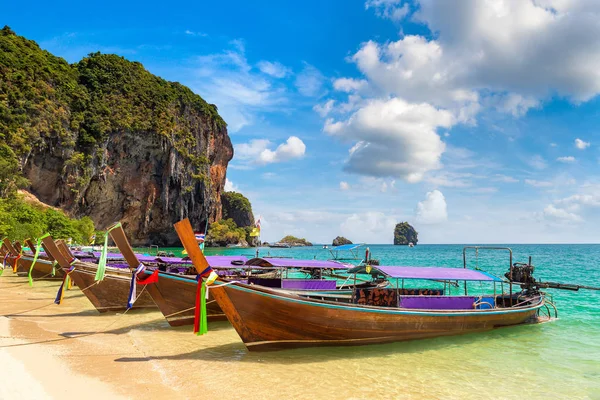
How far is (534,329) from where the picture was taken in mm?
12898

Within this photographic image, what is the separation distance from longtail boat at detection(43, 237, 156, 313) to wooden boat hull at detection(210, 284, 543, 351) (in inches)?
241

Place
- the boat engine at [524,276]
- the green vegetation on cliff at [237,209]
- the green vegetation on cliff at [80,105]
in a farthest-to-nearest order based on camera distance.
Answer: the green vegetation on cliff at [237,209] < the green vegetation on cliff at [80,105] < the boat engine at [524,276]

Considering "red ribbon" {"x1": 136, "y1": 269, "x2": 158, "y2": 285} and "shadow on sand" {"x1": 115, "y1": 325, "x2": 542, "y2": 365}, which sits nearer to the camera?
"shadow on sand" {"x1": 115, "y1": 325, "x2": 542, "y2": 365}

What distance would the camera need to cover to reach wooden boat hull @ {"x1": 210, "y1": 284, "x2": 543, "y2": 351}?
7.50m

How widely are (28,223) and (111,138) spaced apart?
28138 mm

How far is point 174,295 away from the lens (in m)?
9.87

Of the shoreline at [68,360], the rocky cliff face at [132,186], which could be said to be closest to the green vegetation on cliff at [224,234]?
the rocky cliff face at [132,186]

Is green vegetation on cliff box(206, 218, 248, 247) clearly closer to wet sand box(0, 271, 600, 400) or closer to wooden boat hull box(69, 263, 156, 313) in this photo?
wooden boat hull box(69, 263, 156, 313)

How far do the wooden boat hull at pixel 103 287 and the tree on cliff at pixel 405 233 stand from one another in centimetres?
16976

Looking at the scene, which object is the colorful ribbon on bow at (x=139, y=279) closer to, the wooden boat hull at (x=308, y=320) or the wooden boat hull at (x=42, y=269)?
the wooden boat hull at (x=308, y=320)

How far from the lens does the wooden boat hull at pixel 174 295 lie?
9.67 metres

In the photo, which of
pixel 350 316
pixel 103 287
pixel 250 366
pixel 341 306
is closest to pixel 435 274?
pixel 350 316

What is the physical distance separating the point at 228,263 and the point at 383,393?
416 inches

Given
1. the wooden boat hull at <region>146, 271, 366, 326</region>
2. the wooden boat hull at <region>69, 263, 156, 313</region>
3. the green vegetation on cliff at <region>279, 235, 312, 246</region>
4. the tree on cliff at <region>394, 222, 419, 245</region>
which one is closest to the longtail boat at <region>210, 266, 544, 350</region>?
the wooden boat hull at <region>146, 271, 366, 326</region>
